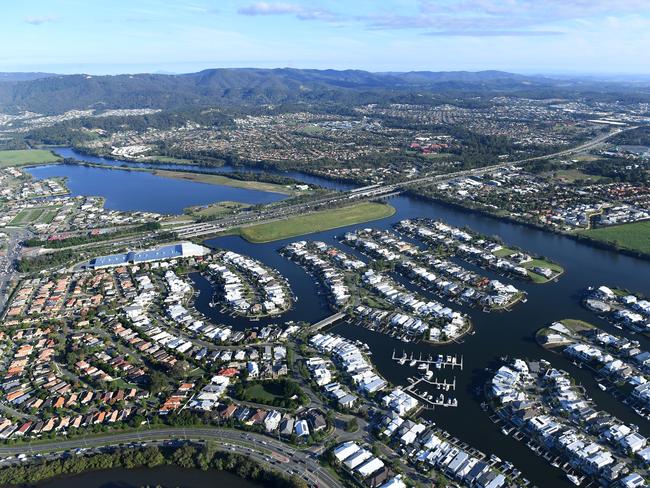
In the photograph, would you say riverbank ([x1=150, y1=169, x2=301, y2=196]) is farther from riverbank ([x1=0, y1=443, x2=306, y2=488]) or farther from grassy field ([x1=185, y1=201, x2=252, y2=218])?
riverbank ([x1=0, y1=443, x2=306, y2=488])

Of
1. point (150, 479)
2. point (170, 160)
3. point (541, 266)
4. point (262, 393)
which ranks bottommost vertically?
point (150, 479)

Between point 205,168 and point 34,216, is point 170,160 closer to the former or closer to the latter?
point 205,168

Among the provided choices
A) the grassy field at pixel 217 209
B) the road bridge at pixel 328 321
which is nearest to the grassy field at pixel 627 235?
the road bridge at pixel 328 321

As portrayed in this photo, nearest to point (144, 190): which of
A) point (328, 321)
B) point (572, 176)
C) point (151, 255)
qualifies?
point (151, 255)

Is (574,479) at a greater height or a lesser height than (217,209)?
lesser

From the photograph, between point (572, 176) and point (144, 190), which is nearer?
point (572, 176)
